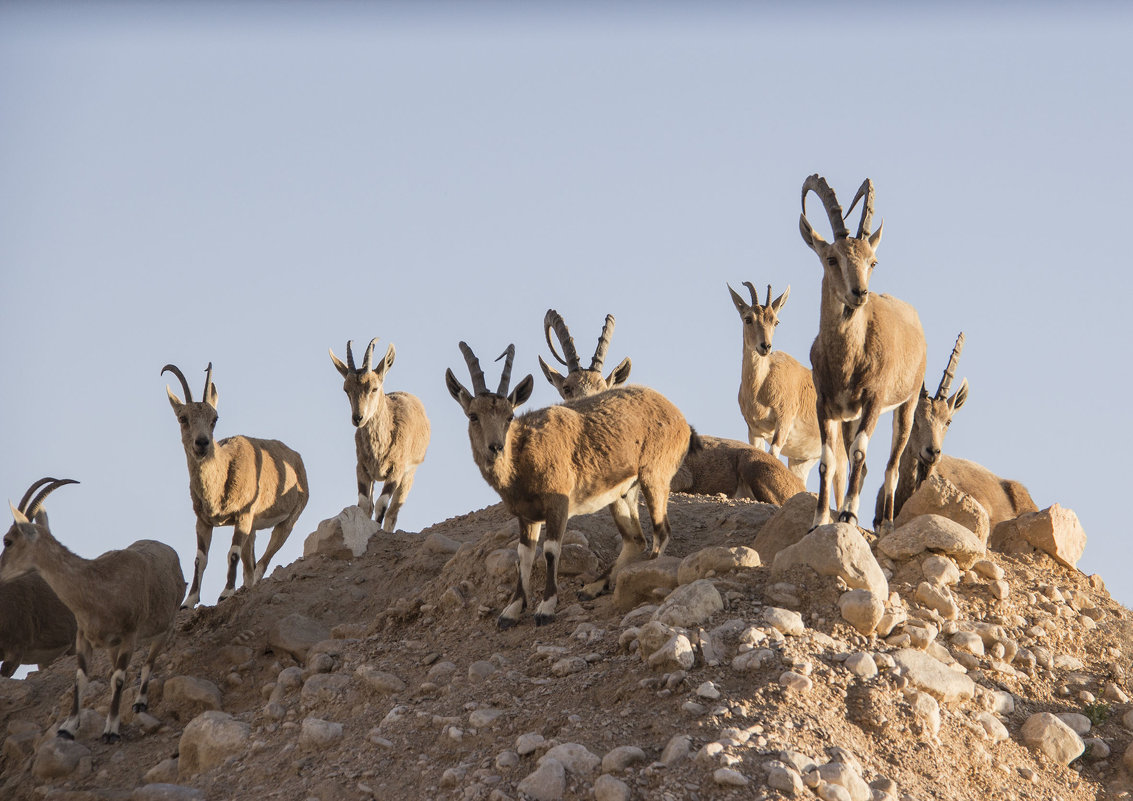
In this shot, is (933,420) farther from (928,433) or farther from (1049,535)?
(1049,535)

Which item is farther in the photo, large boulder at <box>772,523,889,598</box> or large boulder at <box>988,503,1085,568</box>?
large boulder at <box>988,503,1085,568</box>

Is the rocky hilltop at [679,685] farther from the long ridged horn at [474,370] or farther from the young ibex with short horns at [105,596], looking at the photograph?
the long ridged horn at [474,370]

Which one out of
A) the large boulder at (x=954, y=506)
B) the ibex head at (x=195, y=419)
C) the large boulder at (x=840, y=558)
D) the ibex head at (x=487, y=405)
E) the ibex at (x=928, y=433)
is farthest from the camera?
Answer: the ibex head at (x=195, y=419)

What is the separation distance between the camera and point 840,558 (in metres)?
9.39

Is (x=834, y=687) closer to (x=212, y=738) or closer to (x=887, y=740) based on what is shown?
(x=887, y=740)

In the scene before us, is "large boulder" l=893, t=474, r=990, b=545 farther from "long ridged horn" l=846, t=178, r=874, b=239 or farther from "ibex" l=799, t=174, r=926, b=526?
"long ridged horn" l=846, t=178, r=874, b=239

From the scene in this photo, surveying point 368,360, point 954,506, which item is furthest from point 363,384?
point 954,506

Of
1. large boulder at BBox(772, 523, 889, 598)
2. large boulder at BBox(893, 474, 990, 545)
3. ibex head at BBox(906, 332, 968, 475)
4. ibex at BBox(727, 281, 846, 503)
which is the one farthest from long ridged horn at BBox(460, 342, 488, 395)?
ibex at BBox(727, 281, 846, 503)

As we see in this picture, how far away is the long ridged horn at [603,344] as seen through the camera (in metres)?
16.1

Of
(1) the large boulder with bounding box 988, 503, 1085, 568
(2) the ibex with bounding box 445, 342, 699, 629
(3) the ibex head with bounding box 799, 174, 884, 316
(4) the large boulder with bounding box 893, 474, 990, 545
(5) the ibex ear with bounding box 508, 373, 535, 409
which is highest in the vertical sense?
(3) the ibex head with bounding box 799, 174, 884, 316

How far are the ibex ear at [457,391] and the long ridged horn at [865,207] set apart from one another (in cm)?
380

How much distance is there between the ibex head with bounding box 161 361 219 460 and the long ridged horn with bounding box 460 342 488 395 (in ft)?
14.7

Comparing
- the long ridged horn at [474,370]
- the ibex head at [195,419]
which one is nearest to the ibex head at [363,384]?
the ibex head at [195,419]

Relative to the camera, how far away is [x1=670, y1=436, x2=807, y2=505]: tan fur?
1609cm
